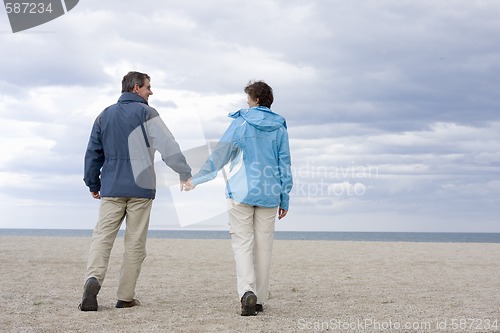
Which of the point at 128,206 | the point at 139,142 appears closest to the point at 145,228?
the point at 128,206

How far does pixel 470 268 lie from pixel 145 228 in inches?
263

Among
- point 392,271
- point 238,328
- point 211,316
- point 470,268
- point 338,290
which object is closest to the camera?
point 238,328

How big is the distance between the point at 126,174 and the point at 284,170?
141cm

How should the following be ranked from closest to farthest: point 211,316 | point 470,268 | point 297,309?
point 211,316
point 297,309
point 470,268

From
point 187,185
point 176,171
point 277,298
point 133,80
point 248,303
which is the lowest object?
point 277,298

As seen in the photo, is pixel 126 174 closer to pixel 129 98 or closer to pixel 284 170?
pixel 129 98

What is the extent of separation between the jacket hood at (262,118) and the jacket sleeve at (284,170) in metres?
0.13

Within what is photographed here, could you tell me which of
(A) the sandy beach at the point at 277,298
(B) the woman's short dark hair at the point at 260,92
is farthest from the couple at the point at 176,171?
(A) the sandy beach at the point at 277,298

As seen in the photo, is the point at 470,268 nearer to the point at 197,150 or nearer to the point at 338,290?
the point at 338,290

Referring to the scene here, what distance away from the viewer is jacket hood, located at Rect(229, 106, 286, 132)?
5.50 m

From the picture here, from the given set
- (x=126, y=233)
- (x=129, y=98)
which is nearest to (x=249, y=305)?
(x=126, y=233)

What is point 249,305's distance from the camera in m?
5.36

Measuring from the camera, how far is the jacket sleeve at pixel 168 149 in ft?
18.8

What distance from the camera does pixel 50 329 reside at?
4.96 metres
